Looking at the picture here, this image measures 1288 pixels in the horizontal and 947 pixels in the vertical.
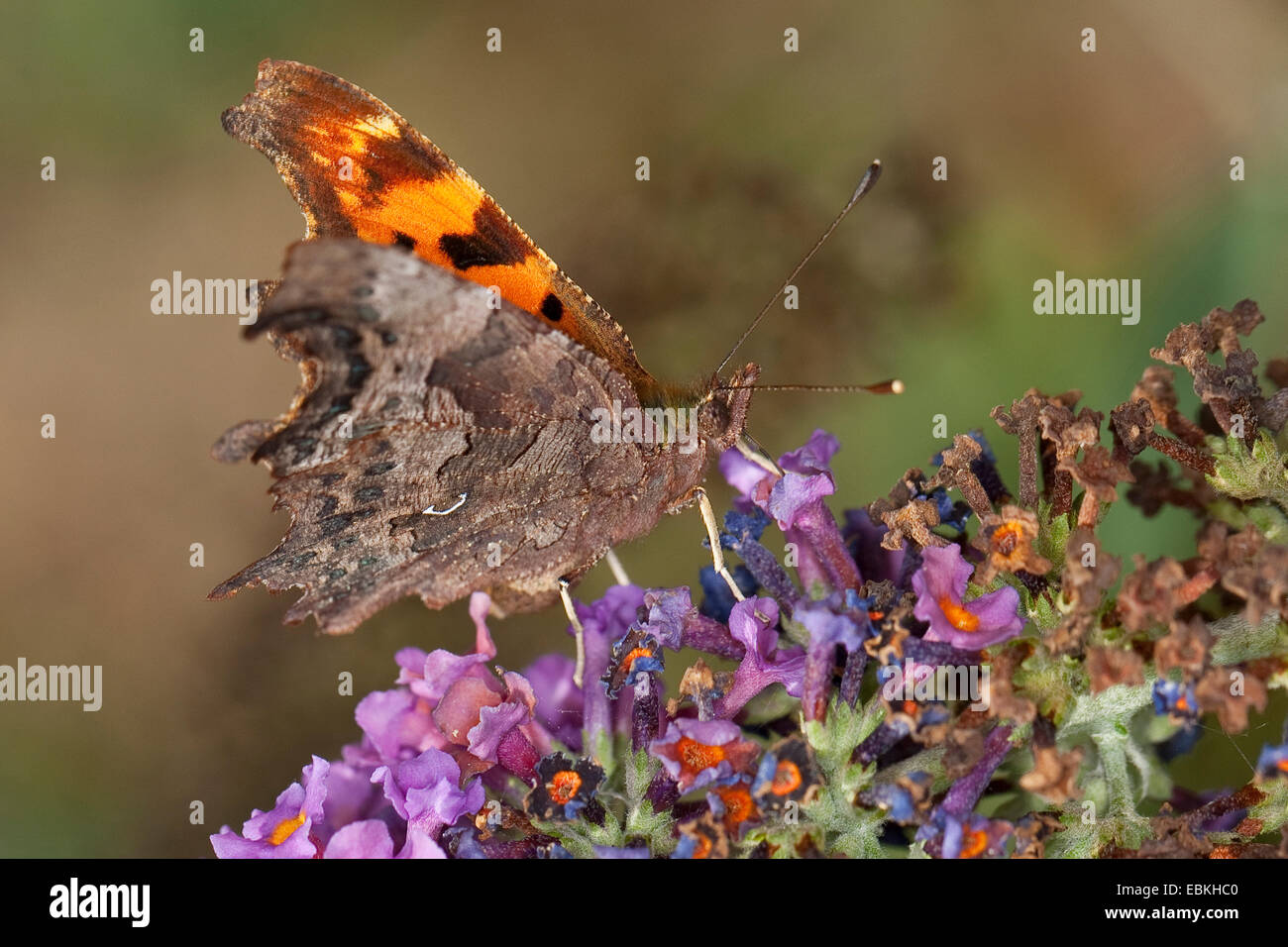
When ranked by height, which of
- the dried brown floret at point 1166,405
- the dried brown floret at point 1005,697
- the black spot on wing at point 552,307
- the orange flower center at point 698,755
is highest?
the black spot on wing at point 552,307

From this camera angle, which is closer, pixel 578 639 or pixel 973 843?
pixel 973 843

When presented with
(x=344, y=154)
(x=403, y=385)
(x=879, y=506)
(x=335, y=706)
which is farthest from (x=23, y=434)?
(x=879, y=506)

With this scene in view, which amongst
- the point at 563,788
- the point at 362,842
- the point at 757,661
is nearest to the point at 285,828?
the point at 362,842

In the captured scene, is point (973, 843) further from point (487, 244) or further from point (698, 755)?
point (487, 244)

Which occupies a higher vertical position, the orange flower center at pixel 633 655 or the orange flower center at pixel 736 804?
the orange flower center at pixel 633 655

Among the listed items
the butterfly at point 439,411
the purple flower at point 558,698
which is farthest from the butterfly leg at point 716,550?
the purple flower at point 558,698
